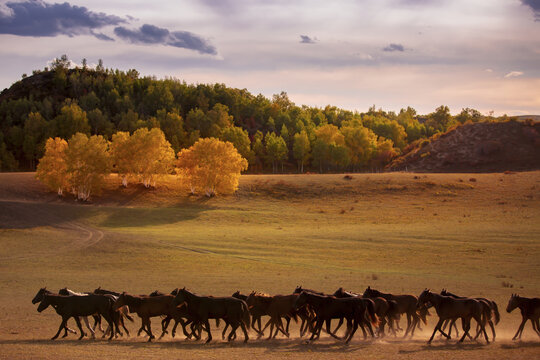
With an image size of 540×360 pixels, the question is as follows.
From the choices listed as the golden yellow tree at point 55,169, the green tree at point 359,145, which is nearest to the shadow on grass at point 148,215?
the golden yellow tree at point 55,169

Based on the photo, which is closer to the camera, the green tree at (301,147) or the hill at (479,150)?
the hill at (479,150)

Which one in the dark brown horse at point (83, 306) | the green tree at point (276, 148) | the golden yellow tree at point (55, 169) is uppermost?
the green tree at point (276, 148)

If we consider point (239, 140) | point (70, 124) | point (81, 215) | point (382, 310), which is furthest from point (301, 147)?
point (382, 310)

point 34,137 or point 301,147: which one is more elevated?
point 301,147

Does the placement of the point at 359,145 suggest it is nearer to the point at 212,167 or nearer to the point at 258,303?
the point at 212,167

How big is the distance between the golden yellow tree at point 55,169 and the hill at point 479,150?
76439 millimetres

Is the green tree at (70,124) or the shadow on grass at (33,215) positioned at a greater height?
the green tree at (70,124)

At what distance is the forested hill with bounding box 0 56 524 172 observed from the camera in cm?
12569

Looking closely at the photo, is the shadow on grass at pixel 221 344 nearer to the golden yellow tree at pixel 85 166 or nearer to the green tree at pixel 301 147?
the golden yellow tree at pixel 85 166

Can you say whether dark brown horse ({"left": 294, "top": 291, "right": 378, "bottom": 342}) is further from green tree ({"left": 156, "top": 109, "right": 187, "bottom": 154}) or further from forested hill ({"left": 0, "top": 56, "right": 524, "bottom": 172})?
green tree ({"left": 156, "top": 109, "right": 187, "bottom": 154})

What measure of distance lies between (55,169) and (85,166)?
4.77m

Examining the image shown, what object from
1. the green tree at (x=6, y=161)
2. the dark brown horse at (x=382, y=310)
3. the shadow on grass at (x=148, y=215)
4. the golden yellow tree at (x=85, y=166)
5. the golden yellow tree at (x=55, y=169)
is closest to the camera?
the dark brown horse at (x=382, y=310)

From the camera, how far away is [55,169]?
76312 millimetres

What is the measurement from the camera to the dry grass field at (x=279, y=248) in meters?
17.0
